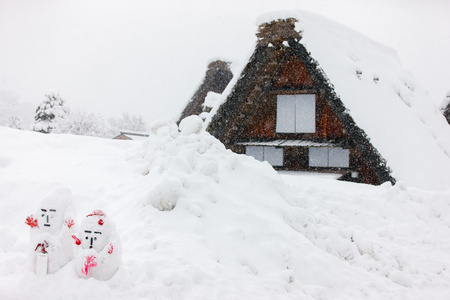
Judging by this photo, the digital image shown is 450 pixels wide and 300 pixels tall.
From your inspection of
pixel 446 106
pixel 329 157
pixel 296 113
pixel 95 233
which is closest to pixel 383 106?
pixel 329 157

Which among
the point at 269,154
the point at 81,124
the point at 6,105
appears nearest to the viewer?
the point at 269,154

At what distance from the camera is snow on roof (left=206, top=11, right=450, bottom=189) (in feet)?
29.9

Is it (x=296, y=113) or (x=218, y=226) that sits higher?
(x=296, y=113)

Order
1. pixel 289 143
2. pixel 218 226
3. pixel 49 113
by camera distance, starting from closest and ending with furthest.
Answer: pixel 218 226
pixel 289 143
pixel 49 113

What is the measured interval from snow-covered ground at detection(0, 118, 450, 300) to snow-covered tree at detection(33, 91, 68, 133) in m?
19.6

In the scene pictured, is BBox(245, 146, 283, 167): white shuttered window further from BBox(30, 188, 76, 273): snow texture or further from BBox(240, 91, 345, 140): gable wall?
BBox(30, 188, 76, 273): snow texture

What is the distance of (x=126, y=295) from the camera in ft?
10.2

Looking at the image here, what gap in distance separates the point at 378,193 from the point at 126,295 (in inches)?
244

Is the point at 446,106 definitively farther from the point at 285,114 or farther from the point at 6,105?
the point at 6,105

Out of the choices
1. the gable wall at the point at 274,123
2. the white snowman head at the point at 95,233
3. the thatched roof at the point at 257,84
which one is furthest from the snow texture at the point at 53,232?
Result: the gable wall at the point at 274,123

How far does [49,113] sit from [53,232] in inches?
1043

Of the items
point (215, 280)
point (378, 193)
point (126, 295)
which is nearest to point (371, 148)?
point (378, 193)

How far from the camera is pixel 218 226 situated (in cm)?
477

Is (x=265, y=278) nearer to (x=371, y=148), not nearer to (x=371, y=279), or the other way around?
(x=371, y=279)
